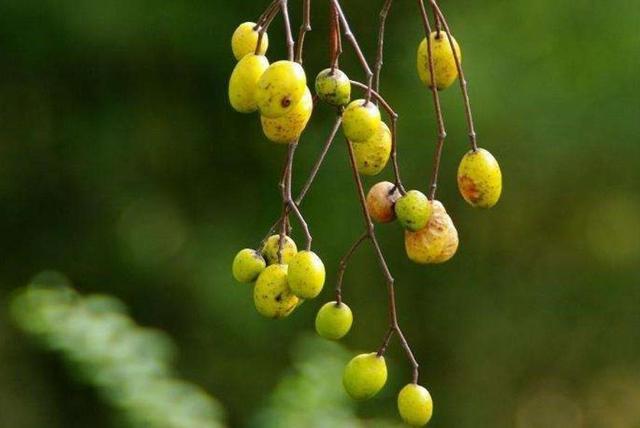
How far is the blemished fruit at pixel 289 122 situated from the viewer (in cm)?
103

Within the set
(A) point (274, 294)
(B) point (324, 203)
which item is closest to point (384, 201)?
(A) point (274, 294)

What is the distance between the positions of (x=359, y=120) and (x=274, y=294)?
0.18 meters

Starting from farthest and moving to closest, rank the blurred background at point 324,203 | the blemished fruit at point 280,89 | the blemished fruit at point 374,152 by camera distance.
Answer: the blurred background at point 324,203, the blemished fruit at point 374,152, the blemished fruit at point 280,89

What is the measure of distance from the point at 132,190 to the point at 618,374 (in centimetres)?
167

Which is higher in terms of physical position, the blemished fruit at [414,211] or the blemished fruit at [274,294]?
the blemished fruit at [414,211]

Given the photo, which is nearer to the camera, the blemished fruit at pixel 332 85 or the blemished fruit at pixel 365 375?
the blemished fruit at pixel 332 85

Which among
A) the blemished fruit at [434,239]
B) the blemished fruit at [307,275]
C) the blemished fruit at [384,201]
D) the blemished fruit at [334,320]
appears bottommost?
the blemished fruit at [307,275]

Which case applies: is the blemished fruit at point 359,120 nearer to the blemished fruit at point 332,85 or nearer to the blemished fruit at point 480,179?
the blemished fruit at point 332,85

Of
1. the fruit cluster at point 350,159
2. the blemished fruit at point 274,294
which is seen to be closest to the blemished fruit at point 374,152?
the fruit cluster at point 350,159

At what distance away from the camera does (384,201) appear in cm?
122

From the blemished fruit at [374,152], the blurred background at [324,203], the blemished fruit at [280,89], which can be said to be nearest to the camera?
the blemished fruit at [280,89]

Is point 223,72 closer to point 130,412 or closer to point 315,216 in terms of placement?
point 315,216

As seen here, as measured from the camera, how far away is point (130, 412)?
1952mm

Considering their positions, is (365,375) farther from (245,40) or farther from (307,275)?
(245,40)
